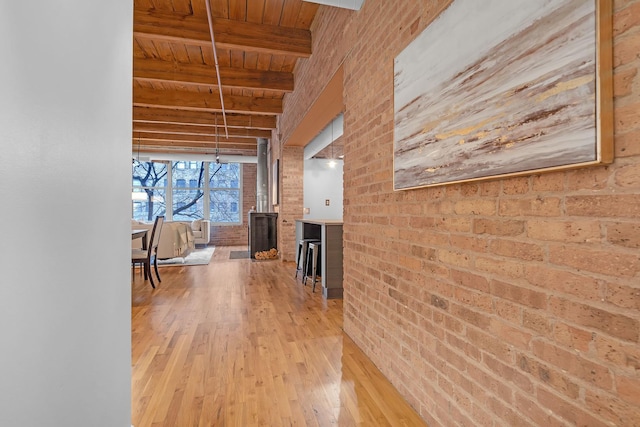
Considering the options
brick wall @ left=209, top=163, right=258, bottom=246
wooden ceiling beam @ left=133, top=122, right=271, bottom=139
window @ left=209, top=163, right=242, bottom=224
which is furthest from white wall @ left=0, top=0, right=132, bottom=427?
window @ left=209, top=163, right=242, bottom=224

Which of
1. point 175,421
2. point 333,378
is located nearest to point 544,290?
point 333,378

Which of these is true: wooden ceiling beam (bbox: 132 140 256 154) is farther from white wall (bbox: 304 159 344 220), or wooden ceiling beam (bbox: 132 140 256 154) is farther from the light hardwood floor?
the light hardwood floor

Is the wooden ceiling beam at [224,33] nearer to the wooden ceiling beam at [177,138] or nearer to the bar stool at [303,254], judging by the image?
the bar stool at [303,254]

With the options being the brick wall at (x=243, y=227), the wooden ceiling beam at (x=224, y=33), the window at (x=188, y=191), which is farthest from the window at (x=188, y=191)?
the wooden ceiling beam at (x=224, y=33)

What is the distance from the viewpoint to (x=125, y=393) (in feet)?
4.38

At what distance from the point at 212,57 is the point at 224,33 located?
1094 mm

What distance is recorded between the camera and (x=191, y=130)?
305 inches

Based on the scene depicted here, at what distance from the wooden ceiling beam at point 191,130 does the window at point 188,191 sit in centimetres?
296

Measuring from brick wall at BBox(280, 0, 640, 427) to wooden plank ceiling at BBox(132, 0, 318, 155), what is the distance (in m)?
1.82

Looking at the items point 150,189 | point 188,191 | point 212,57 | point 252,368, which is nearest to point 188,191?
point 188,191

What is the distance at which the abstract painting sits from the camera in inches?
34.1

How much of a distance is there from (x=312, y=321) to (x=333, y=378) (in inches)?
43.3

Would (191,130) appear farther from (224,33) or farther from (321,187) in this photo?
(224,33)

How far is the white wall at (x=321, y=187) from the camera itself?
7.16 meters
